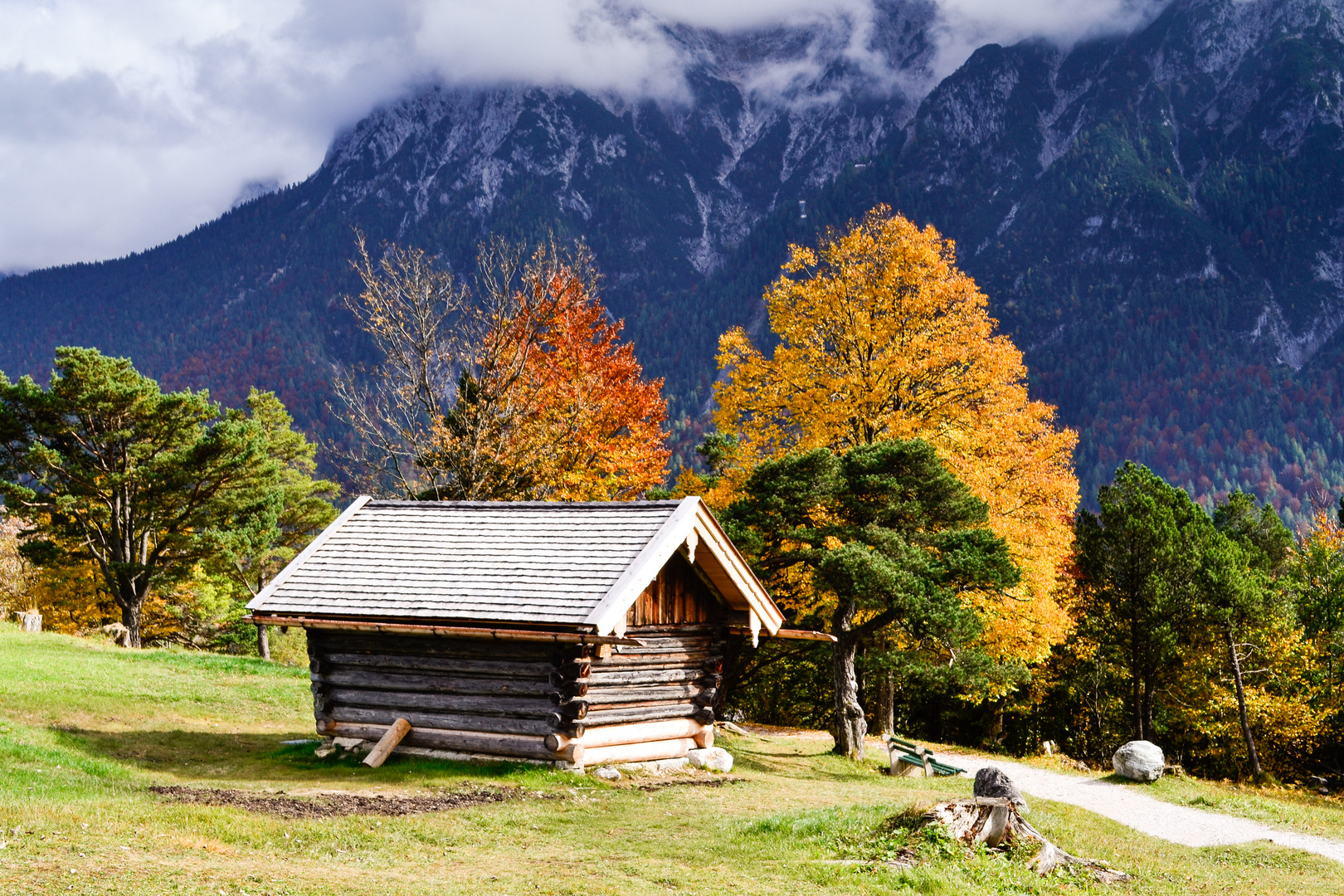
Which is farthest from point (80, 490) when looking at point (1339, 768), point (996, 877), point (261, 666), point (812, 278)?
point (1339, 768)

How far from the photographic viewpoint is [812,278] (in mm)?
30062

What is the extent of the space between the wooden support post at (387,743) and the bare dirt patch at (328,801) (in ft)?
8.66

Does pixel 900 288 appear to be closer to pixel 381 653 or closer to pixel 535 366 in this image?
pixel 535 366

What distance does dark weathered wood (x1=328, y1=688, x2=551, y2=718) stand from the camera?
16750 millimetres

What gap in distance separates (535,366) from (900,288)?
12.4 metres

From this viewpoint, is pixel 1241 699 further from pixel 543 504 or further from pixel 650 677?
pixel 543 504

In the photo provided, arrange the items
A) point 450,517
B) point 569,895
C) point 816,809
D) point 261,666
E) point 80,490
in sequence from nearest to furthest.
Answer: point 569,895, point 816,809, point 450,517, point 261,666, point 80,490

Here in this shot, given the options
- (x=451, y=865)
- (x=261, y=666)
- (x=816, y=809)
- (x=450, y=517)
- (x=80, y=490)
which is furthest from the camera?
(x=80, y=490)

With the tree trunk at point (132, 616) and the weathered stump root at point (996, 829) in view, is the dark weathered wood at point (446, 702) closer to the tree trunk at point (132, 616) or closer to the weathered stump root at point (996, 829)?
the weathered stump root at point (996, 829)

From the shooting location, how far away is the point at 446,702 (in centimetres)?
1725

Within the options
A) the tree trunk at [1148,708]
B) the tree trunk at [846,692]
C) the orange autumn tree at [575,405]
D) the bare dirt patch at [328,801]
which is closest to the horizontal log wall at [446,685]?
the bare dirt patch at [328,801]

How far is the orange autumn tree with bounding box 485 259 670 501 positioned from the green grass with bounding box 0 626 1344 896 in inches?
485

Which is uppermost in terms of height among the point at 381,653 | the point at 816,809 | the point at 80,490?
the point at 80,490

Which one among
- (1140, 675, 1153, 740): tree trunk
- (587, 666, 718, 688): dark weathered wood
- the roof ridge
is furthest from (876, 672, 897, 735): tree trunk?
the roof ridge
